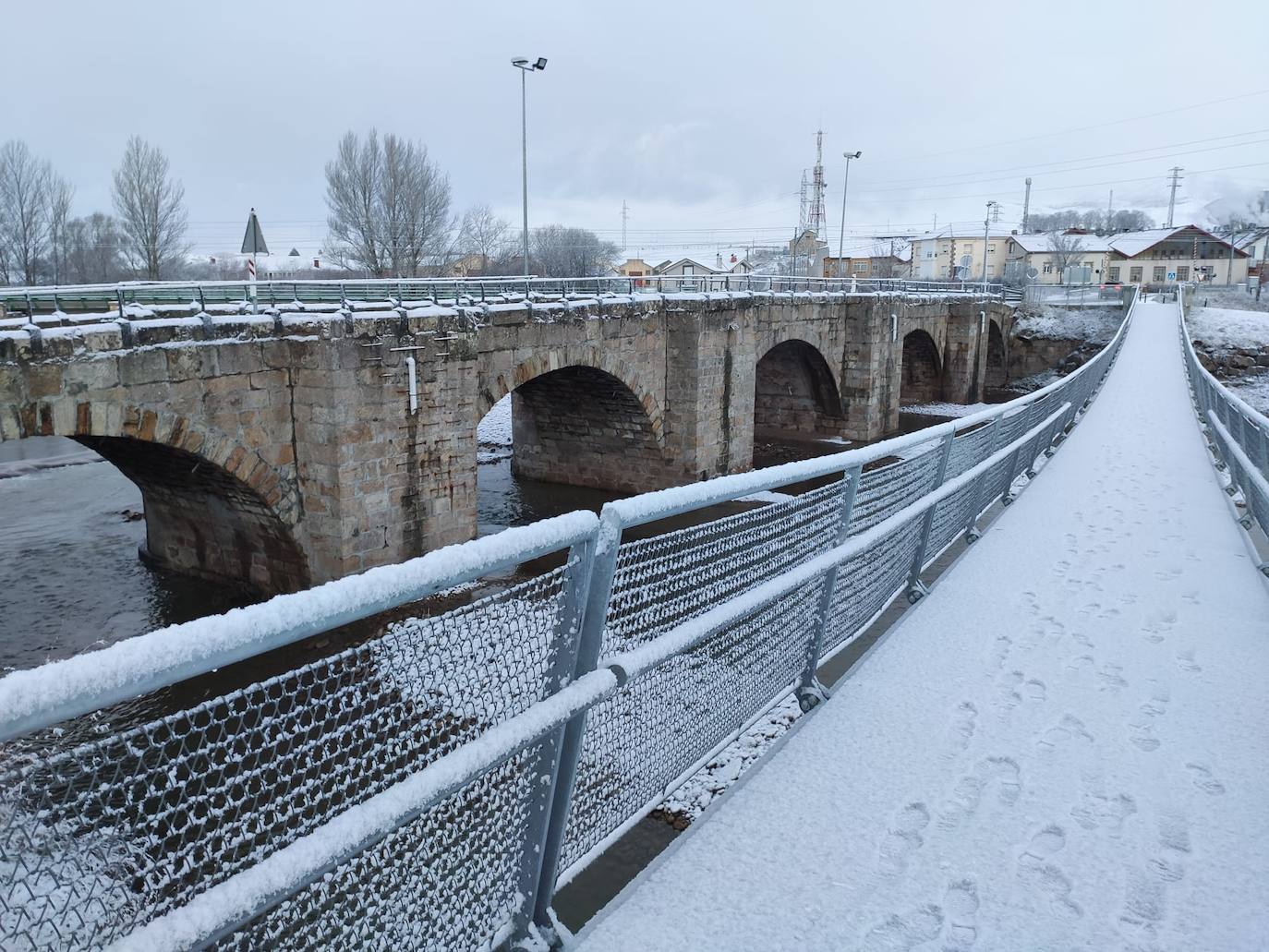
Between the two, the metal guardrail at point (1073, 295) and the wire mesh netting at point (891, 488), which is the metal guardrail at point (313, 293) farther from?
the metal guardrail at point (1073, 295)

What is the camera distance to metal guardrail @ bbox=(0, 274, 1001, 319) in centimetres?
1275

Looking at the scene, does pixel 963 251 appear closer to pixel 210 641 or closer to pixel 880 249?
pixel 880 249

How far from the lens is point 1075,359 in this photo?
1811 inches

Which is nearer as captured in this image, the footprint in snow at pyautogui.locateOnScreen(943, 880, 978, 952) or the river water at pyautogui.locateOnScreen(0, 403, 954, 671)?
the footprint in snow at pyautogui.locateOnScreen(943, 880, 978, 952)

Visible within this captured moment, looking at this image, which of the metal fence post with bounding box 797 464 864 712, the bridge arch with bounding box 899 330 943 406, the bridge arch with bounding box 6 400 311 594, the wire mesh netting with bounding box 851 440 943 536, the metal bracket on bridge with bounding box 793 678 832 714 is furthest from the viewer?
the bridge arch with bounding box 899 330 943 406

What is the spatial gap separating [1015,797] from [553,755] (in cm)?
195

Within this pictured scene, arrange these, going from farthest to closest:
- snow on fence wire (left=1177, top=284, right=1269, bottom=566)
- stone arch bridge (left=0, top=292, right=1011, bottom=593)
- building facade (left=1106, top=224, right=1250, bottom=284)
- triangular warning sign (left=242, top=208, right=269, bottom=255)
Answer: building facade (left=1106, top=224, right=1250, bottom=284) < triangular warning sign (left=242, top=208, right=269, bottom=255) < stone arch bridge (left=0, top=292, right=1011, bottom=593) < snow on fence wire (left=1177, top=284, right=1269, bottom=566)

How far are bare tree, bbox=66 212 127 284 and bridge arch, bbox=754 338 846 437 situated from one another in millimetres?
32595

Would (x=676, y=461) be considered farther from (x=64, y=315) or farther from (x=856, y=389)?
(x=64, y=315)

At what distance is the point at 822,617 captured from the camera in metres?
4.69

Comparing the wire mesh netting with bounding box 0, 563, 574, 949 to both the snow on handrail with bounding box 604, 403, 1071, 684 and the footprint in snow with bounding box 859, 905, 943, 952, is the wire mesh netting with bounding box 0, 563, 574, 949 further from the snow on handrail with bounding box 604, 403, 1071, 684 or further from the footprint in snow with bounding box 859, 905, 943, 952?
the footprint in snow with bounding box 859, 905, 943, 952

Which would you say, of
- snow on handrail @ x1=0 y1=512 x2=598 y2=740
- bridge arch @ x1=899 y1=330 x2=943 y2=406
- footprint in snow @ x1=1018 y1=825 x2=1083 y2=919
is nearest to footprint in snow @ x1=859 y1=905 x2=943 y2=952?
footprint in snow @ x1=1018 y1=825 x2=1083 y2=919

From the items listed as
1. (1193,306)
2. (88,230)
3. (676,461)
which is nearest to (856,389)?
(676,461)

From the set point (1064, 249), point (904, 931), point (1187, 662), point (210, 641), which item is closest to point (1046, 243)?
point (1064, 249)
